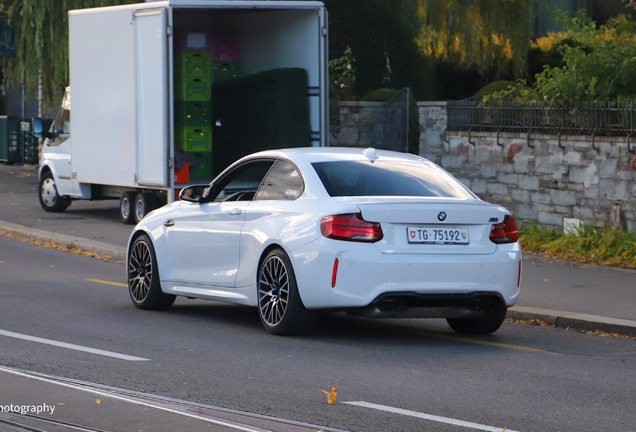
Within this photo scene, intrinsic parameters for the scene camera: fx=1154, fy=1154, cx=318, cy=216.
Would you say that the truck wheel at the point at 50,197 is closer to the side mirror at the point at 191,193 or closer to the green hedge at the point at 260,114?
the green hedge at the point at 260,114

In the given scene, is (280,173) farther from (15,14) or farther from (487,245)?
(15,14)

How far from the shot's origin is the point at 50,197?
2144 cm

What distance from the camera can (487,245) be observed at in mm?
8680

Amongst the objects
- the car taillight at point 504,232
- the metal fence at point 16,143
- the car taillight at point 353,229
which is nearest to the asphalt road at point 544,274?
the car taillight at point 504,232

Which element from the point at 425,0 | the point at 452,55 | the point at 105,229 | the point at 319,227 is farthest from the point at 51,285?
the point at 452,55

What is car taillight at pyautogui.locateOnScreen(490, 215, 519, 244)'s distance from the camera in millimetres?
8742

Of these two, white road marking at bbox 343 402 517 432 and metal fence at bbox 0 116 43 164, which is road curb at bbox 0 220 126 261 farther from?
metal fence at bbox 0 116 43 164

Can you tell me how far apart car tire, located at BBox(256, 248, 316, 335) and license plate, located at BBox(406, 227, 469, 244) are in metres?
0.94

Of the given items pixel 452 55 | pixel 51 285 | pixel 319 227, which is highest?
pixel 452 55

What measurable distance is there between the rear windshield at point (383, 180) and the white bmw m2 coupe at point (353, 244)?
0.01m

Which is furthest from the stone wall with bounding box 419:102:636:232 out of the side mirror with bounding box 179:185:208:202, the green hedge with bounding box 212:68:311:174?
the side mirror with bounding box 179:185:208:202

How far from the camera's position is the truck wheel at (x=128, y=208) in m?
19.1

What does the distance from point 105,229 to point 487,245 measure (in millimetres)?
10863

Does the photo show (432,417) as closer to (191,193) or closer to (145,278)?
(191,193)
